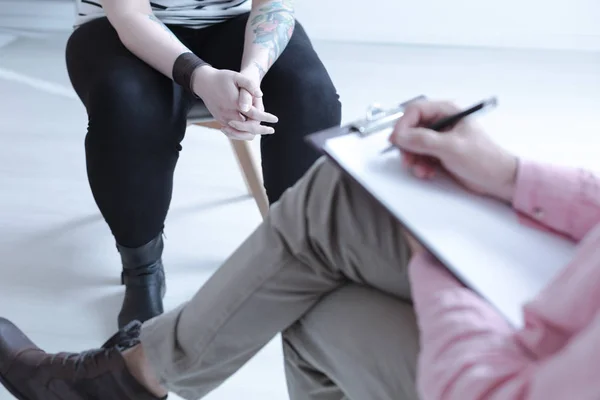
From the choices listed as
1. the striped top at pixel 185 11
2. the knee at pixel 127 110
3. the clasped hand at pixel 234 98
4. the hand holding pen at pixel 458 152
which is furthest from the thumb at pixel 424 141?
the striped top at pixel 185 11

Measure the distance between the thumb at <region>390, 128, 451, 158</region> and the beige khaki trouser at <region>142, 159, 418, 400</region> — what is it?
6cm

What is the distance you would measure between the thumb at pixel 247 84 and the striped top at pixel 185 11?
234mm

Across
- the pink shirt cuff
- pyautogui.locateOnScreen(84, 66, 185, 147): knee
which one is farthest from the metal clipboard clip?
pyautogui.locateOnScreen(84, 66, 185, 147): knee

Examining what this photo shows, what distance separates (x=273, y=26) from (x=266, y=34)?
0.09 feet

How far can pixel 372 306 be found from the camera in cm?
62

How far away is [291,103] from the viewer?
100 centimetres

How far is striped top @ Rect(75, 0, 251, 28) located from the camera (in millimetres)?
1100

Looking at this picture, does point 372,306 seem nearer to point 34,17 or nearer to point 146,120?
point 146,120

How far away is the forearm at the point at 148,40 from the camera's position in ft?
3.22

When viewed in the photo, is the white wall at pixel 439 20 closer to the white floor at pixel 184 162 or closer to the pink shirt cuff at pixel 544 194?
the white floor at pixel 184 162

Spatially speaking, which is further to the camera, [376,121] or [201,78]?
[201,78]

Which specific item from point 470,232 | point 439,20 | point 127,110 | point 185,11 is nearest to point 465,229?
point 470,232

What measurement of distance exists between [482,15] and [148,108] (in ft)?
5.44

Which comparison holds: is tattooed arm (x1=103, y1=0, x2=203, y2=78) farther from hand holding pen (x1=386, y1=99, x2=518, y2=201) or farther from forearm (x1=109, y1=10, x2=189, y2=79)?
hand holding pen (x1=386, y1=99, x2=518, y2=201)
